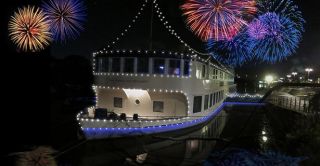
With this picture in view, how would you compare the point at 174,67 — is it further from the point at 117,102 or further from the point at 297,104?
the point at 297,104

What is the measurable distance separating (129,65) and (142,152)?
5685 mm

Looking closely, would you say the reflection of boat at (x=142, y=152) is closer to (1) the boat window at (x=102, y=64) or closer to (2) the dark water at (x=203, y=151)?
(2) the dark water at (x=203, y=151)

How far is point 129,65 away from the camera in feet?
65.3

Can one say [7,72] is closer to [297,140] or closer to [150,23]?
[150,23]

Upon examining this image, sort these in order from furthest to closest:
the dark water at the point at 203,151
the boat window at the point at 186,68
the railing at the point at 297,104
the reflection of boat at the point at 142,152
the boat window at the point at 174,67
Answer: the railing at the point at 297,104
the boat window at the point at 186,68
the boat window at the point at 174,67
the reflection of boat at the point at 142,152
the dark water at the point at 203,151

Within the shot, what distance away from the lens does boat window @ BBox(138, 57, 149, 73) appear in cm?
1962

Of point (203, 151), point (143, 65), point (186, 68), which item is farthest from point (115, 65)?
point (203, 151)

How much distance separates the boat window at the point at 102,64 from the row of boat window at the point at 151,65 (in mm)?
474

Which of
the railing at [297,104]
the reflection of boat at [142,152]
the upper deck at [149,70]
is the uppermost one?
the upper deck at [149,70]

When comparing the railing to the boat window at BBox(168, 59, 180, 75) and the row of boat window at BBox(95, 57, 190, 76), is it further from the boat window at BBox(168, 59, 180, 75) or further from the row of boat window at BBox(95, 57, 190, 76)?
the boat window at BBox(168, 59, 180, 75)

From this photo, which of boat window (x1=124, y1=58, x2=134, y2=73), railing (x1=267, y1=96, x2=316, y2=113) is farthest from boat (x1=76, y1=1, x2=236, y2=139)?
railing (x1=267, y1=96, x2=316, y2=113)

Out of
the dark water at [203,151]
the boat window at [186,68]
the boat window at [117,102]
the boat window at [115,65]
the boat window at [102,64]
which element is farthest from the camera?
the boat window at [117,102]

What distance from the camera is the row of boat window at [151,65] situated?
772 inches

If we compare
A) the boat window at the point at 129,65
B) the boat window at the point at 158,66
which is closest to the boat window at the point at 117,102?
the boat window at the point at 129,65
